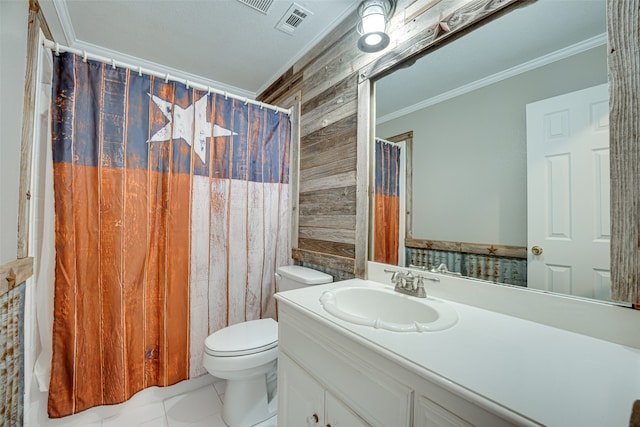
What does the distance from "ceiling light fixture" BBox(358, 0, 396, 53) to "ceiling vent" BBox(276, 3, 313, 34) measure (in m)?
0.43

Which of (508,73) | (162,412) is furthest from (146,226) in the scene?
(508,73)

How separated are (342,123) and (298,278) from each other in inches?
38.4

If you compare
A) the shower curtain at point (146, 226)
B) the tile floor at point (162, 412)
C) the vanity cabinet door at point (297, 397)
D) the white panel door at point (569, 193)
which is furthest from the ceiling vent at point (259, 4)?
the tile floor at point (162, 412)

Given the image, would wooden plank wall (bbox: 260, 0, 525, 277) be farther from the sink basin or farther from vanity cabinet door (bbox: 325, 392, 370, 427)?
vanity cabinet door (bbox: 325, 392, 370, 427)

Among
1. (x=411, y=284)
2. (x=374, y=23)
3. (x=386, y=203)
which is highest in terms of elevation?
(x=374, y=23)

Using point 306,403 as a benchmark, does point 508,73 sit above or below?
above

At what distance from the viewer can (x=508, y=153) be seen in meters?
0.93

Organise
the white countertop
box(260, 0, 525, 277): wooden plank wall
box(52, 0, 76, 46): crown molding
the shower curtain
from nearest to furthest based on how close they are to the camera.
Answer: the white countertop, box(260, 0, 525, 277): wooden plank wall, the shower curtain, box(52, 0, 76, 46): crown molding

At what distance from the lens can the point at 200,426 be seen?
4.52 feet

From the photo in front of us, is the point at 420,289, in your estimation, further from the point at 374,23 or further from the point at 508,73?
the point at 374,23

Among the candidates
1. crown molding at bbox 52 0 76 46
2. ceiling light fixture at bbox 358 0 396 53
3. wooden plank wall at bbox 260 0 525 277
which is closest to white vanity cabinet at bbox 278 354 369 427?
wooden plank wall at bbox 260 0 525 277

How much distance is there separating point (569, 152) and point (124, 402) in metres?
2.34

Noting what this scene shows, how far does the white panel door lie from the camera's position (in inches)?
28.2

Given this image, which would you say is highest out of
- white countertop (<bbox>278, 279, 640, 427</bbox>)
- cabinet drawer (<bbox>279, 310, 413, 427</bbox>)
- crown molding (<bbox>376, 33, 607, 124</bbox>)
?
crown molding (<bbox>376, 33, 607, 124</bbox>)
